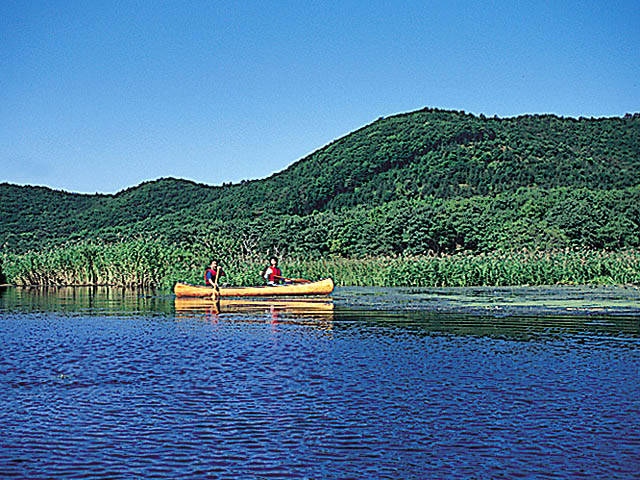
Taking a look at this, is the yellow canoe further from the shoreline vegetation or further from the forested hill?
the forested hill

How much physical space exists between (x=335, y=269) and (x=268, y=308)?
596 inches

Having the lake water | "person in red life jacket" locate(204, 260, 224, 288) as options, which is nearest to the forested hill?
"person in red life jacket" locate(204, 260, 224, 288)

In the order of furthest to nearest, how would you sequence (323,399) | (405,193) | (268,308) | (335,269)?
(405,193) < (335,269) < (268,308) < (323,399)

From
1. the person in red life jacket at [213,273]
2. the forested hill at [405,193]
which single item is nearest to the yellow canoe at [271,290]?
the person in red life jacket at [213,273]

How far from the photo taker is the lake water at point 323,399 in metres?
8.95

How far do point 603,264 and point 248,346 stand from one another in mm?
26855

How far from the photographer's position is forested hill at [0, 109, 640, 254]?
249ft

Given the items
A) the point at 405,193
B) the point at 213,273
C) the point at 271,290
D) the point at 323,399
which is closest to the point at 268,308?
the point at 271,290

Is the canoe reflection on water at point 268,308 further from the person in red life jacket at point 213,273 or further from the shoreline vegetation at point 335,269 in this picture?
the shoreline vegetation at point 335,269

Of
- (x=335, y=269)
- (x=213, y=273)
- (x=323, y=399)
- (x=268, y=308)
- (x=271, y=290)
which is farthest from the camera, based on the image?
(x=335, y=269)

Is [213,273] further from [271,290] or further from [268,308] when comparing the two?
[268,308]

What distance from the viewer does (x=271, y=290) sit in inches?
1259

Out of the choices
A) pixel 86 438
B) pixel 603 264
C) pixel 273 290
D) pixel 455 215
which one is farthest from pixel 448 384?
pixel 455 215

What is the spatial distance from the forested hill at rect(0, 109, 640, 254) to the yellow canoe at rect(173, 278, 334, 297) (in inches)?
1551
